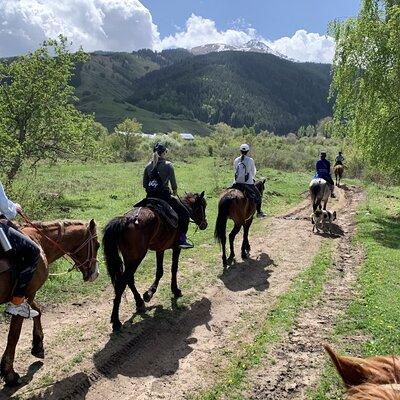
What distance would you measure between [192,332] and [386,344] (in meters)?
3.71

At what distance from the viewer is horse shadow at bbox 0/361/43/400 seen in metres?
6.20

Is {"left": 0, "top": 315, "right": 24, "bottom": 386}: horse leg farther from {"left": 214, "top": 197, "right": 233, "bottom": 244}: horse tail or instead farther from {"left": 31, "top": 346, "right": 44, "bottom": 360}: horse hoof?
{"left": 214, "top": 197, "right": 233, "bottom": 244}: horse tail

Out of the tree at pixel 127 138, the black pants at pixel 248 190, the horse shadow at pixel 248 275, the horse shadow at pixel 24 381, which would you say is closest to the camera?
the horse shadow at pixel 24 381

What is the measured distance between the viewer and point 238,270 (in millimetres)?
12484

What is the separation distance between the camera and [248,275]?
12117mm

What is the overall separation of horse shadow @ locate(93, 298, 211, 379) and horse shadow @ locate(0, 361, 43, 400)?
95cm

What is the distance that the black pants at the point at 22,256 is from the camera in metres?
6.28

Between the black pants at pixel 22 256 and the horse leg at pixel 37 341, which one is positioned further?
the horse leg at pixel 37 341

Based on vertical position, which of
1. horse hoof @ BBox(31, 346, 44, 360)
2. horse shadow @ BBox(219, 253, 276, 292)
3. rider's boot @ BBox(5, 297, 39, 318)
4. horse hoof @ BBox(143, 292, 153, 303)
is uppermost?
rider's boot @ BBox(5, 297, 39, 318)

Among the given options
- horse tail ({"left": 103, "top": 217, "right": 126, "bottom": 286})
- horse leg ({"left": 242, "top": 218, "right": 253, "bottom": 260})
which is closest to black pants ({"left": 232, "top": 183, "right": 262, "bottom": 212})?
horse leg ({"left": 242, "top": 218, "right": 253, "bottom": 260})

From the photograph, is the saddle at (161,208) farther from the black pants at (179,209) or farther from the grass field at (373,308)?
the grass field at (373,308)

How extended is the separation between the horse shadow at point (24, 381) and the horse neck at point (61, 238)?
5.88 ft

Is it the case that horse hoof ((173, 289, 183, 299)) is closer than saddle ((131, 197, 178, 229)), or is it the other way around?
saddle ((131, 197, 178, 229))

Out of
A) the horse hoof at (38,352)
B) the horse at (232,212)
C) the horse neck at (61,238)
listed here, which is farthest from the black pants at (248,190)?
the horse hoof at (38,352)
